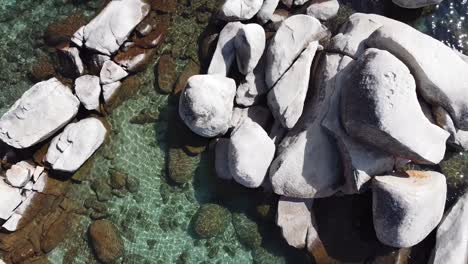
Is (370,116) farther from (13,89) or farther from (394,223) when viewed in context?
(13,89)

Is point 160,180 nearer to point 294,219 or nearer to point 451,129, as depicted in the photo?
point 294,219

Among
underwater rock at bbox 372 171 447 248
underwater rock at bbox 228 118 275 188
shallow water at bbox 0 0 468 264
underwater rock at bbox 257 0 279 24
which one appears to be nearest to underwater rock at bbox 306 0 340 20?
shallow water at bbox 0 0 468 264

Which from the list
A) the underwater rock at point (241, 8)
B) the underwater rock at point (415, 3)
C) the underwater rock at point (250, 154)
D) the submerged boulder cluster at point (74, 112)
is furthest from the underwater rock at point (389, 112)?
the submerged boulder cluster at point (74, 112)

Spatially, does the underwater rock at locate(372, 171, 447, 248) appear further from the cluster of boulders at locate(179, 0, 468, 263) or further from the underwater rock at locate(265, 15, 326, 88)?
the underwater rock at locate(265, 15, 326, 88)

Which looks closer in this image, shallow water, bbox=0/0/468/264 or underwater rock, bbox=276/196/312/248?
underwater rock, bbox=276/196/312/248

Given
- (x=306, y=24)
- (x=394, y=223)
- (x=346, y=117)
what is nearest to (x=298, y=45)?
(x=306, y=24)
